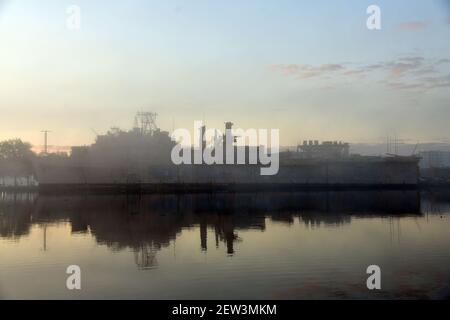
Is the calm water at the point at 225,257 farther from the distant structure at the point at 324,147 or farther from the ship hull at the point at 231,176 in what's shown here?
the distant structure at the point at 324,147

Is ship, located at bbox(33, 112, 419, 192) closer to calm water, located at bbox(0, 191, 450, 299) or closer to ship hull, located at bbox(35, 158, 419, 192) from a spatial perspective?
ship hull, located at bbox(35, 158, 419, 192)

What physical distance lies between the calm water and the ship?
137ft

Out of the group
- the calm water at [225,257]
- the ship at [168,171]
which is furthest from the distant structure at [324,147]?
the calm water at [225,257]

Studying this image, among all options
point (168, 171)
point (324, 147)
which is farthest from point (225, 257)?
point (324, 147)

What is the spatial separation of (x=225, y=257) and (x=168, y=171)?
56.9 meters

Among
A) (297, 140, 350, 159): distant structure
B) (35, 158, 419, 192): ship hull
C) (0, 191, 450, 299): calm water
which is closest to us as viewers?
(0, 191, 450, 299): calm water

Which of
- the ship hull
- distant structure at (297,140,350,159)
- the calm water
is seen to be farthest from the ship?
the calm water

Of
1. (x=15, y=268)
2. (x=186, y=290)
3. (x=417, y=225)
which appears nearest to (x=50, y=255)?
(x=15, y=268)

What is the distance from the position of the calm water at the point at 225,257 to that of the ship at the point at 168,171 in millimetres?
41658

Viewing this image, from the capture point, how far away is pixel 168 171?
71250 millimetres

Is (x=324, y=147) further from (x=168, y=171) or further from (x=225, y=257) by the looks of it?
(x=225, y=257)

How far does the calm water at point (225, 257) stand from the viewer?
1080 cm

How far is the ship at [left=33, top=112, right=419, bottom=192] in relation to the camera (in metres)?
67.6
